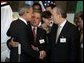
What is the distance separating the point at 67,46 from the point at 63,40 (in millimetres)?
86

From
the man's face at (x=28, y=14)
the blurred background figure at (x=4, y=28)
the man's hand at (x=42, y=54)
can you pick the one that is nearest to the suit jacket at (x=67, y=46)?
the man's hand at (x=42, y=54)

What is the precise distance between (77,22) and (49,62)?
0.65 metres

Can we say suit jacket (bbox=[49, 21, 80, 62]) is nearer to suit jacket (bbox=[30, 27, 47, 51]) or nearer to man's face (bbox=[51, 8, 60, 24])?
man's face (bbox=[51, 8, 60, 24])

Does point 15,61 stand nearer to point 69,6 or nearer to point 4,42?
point 4,42

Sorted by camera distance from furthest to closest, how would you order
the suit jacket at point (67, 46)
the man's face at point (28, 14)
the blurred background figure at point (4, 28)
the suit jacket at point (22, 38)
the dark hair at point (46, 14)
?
the blurred background figure at point (4, 28) → the dark hair at point (46, 14) → the man's face at point (28, 14) → the suit jacket at point (22, 38) → the suit jacket at point (67, 46)

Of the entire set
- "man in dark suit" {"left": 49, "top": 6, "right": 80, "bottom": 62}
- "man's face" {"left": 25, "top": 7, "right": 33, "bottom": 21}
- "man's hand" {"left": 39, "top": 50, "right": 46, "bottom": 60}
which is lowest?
"man's hand" {"left": 39, "top": 50, "right": 46, "bottom": 60}

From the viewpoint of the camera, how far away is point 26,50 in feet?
9.98

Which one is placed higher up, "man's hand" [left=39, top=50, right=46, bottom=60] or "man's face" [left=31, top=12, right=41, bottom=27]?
"man's face" [left=31, top=12, right=41, bottom=27]

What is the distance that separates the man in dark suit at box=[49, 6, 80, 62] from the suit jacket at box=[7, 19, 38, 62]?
31 centimetres

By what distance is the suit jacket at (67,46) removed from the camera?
9.11 ft

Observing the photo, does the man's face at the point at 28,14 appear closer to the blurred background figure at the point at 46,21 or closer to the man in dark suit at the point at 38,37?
the man in dark suit at the point at 38,37

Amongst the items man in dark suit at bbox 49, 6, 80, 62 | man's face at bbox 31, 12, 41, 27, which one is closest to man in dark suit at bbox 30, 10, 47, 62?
man's face at bbox 31, 12, 41, 27

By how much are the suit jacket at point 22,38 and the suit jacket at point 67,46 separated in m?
0.33

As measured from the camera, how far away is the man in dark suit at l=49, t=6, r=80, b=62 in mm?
2785
